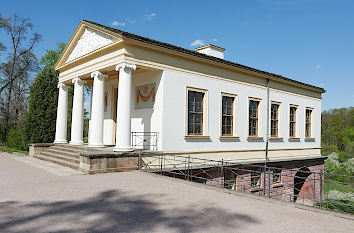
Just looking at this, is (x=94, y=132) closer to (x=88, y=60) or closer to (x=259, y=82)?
(x=88, y=60)

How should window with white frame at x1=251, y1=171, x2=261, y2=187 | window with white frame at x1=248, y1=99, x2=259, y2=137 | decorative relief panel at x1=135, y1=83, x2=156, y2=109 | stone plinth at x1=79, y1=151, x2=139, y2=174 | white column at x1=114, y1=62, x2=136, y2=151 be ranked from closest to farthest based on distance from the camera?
stone plinth at x1=79, y1=151, x2=139, y2=174, white column at x1=114, y1=62, x2=136, y2=151, decorative relief panel at x1=135, y1=83, x2=156, y2=109, window with white frame at x1=251, y1=171, x2=261, y2=187, window with white frame at x1=248, y1=99, x2=259, y2=137

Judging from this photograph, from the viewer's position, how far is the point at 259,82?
1691 centimetres

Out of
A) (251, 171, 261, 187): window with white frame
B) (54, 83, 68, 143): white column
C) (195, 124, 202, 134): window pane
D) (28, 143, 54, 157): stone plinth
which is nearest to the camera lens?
(195, 124, 202, 134): window pane

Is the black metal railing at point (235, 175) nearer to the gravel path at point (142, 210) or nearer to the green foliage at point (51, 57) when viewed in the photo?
the gravel path at point (142, 210)

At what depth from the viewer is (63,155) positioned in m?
13.3

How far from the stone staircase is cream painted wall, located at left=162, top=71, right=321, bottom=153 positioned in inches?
147

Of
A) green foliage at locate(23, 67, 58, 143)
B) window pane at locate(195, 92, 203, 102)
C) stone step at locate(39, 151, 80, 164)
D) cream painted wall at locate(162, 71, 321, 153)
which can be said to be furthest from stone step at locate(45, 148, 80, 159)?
window pane at locate(195, 92, 203, 102)

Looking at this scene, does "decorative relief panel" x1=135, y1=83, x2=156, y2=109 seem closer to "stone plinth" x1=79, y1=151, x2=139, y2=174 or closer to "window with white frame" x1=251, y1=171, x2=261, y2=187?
"stone plinth" x1=79, y1=151, x2=139, y2=174

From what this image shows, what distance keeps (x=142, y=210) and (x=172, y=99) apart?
7231 millimetres

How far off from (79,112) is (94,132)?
2.85m

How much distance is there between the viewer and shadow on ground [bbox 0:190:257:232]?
4637mm

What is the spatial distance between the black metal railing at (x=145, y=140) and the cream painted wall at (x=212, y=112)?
1.78 ft

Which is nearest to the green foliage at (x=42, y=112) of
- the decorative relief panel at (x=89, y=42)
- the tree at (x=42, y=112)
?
the tree at (x=42, y=112)

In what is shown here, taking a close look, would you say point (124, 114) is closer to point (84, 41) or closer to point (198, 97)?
point (198, 97)
